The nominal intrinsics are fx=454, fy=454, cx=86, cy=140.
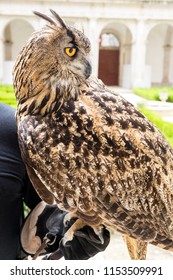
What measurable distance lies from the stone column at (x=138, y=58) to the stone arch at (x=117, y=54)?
44.6 inches

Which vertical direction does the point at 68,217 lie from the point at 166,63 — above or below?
above

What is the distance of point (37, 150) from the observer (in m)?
1.16

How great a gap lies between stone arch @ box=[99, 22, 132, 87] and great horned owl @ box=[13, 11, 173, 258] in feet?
67.8

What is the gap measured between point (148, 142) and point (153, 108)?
985cm

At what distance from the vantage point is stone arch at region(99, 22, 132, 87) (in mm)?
22078

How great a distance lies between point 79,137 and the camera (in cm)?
115

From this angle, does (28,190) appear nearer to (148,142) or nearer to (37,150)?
(37,150)

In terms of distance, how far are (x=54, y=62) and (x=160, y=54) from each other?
22.8 m

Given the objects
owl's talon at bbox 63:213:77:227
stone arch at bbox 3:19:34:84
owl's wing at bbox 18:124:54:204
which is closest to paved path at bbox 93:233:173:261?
owl's talon at bbox 63:213:77:227

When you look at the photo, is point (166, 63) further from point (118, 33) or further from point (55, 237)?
point (55, 237)

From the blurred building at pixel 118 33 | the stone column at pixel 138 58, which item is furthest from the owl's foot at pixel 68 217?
the stone column at pixel 138 58

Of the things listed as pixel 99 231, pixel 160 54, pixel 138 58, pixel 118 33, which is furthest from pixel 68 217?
pixel 160 54

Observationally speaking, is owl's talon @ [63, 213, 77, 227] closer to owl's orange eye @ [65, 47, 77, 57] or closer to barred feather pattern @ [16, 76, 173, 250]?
barred feather pattern @ [16, 76, 173, 250]

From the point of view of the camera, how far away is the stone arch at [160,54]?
2275cm
